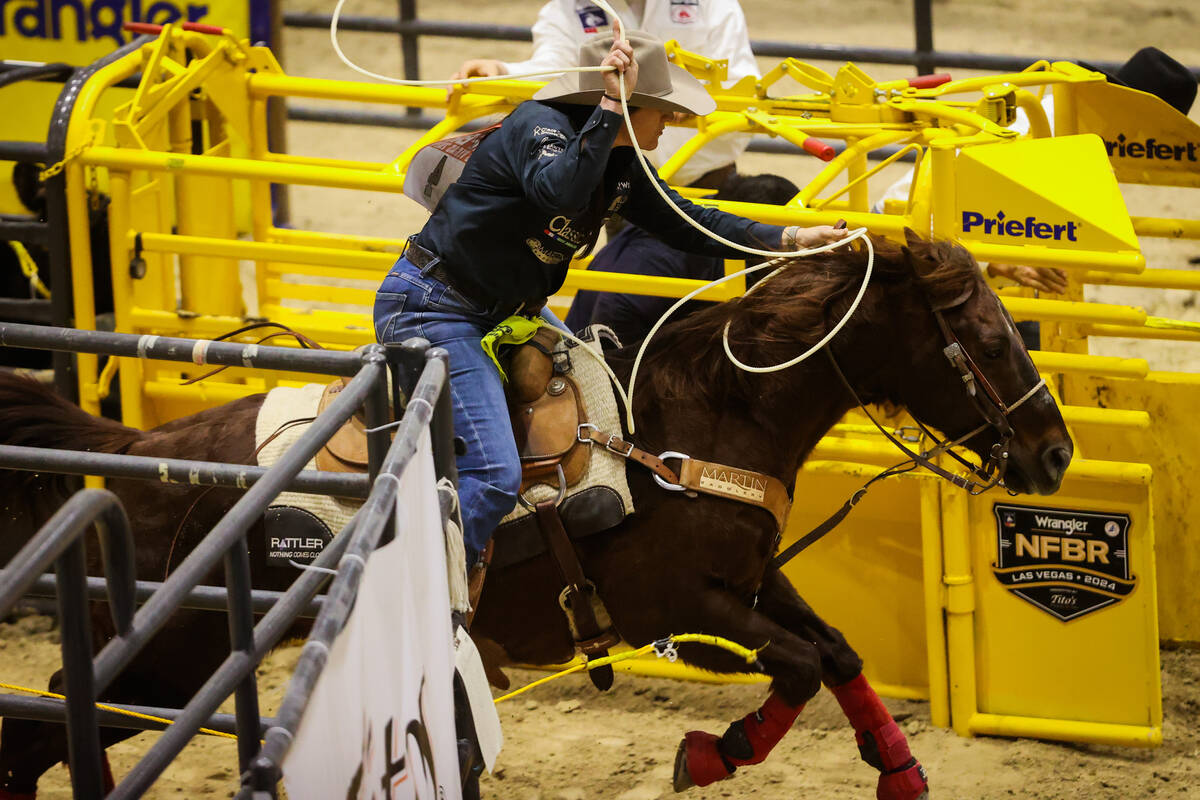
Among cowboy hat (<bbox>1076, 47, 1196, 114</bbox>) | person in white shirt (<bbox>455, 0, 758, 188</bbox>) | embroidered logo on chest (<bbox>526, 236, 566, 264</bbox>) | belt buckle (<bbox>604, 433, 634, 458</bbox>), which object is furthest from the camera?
person in white shirt (<bbox>455, 0, 758, 188</bbox>)

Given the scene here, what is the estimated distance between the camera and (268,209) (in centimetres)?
594

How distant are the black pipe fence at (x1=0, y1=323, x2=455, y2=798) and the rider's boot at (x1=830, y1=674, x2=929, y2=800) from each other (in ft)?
5.19

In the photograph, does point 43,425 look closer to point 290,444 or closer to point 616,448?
point 290,444

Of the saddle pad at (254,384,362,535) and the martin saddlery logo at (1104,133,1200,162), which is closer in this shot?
the saddle pad at (254,384,362,535)

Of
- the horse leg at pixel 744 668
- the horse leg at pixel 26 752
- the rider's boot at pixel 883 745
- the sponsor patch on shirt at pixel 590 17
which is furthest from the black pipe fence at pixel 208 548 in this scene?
the sponsor patch on shirt at pixel 590 17

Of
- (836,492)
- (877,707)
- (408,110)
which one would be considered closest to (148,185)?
(836,492)

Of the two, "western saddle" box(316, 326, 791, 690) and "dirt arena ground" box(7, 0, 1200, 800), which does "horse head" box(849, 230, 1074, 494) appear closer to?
"western saddle" box(316, 326, 791, 690)

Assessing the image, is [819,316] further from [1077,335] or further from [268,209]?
[268,209]

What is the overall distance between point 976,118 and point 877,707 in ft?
6.48

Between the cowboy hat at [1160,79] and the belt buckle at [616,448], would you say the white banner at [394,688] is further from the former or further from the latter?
the cowboy hat at [1160,79]

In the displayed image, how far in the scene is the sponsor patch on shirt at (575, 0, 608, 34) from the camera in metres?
5.84

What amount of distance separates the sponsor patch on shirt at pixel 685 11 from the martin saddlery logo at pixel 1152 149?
5.67ft

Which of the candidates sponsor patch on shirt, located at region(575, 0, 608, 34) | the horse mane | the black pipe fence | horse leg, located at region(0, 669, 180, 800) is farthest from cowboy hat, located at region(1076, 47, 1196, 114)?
horse leg, located at region(0, 669, 180, 800)

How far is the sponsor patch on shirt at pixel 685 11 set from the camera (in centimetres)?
585
